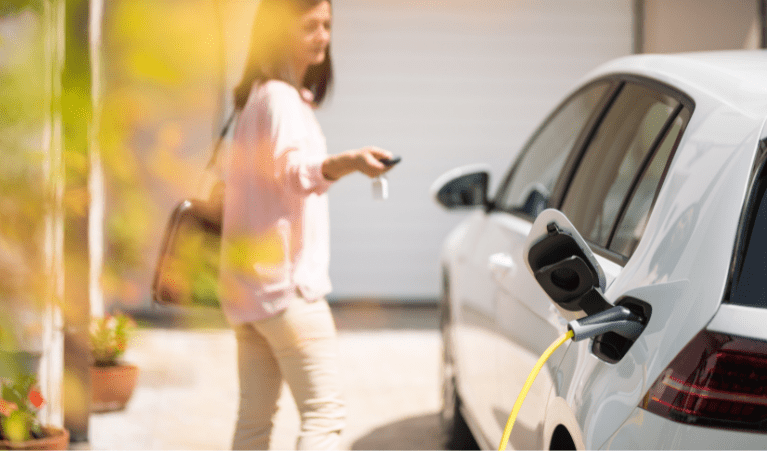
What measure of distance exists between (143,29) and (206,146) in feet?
0.82

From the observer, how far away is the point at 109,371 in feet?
14.3

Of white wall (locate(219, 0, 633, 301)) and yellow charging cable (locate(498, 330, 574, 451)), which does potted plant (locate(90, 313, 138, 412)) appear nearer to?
white wall (locate(219, 0, 633, 301))

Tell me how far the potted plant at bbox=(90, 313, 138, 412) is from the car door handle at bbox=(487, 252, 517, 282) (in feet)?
8.44

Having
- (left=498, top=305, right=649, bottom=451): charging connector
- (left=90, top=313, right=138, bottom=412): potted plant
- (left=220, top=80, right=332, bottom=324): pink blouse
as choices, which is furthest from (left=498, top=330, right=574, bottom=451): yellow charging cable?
(left=90, top=313, right=138, bottom=412): potted plant

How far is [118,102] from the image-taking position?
622 mm

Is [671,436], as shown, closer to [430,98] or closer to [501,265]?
[501,265]

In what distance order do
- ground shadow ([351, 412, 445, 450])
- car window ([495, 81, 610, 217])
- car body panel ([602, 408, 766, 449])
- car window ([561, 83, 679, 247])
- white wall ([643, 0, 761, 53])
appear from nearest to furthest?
1. car body panel ([602, 408, 766, 449])
2. car window ([561, 83, 679, 247])
3. car window ([495, 81, 610, 217])
4. ground shadow ([351, 412, 445, 450])
5. white wall ([643, 0, 761, 53])

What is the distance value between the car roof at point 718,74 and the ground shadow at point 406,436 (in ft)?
7.84

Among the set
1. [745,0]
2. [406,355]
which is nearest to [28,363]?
[406,355]

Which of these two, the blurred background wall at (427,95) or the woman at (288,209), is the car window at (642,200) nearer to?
the woman at (288,209)

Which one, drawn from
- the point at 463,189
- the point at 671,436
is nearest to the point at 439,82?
the point at 463,189

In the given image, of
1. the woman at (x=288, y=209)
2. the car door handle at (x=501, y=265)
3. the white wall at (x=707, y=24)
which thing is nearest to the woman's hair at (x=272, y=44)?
the woman at (x=288, y=209)

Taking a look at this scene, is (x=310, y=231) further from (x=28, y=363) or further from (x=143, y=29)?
(x=143, y=29)

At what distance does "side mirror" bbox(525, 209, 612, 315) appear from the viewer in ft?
4.70
